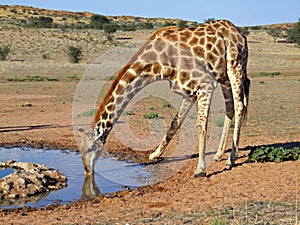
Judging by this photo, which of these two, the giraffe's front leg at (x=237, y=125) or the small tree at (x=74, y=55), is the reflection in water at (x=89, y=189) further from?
the small tree at (x=74, y=55)

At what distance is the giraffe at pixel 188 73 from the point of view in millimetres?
8914

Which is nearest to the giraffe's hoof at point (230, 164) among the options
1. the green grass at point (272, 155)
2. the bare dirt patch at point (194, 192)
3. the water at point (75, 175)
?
the bare dirt patch at point (194, 192)

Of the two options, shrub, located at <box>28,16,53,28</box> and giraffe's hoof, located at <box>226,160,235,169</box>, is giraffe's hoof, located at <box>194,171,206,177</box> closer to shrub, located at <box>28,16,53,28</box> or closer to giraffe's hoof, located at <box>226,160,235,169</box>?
giraffe's hoof, located at <box>226,160,235,169</box>

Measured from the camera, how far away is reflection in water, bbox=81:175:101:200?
8625 mm

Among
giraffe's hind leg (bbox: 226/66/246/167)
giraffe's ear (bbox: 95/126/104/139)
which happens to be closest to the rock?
giraffe's ear (bbox: 95/126/104/139)

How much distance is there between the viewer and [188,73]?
934 centimetres

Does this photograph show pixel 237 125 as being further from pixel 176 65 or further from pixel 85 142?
pixel 85 142

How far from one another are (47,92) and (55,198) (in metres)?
19.3

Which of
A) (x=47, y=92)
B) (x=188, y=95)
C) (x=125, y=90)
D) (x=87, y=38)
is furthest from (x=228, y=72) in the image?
(x=87, y=38)

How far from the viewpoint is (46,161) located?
10930mm

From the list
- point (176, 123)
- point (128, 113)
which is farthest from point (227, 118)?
point (128, 113)

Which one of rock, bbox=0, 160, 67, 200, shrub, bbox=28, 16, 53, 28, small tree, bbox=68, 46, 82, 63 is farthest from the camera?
shrub, bbox=28, 16, 53, 28

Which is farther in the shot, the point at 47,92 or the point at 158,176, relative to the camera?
the point at 47,92

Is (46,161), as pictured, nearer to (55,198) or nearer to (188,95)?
(55,198)
